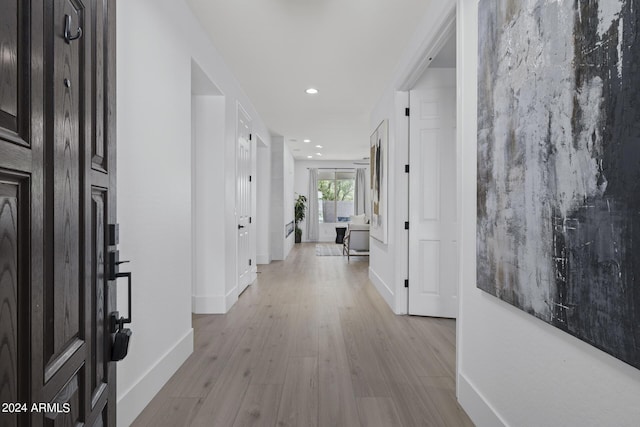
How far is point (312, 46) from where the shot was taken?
10.5 ft

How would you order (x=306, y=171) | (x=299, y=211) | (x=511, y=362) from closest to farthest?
1. (x=511, y=362)
2. (x=299, y=211)
3. (x=306, y=171)

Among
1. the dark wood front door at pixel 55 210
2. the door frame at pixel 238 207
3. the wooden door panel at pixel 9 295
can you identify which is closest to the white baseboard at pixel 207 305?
the door frame at pixel 238 207

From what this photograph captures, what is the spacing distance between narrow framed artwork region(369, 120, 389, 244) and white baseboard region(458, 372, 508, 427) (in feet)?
7.51

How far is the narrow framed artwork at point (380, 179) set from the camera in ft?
13.8

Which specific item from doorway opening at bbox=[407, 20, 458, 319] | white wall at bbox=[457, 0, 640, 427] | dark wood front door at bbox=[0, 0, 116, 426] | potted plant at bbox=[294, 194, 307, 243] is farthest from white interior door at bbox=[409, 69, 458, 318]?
potted plant at bbox=[294, 194, 307, 243]

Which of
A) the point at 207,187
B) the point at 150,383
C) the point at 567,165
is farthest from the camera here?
the point at 207,187

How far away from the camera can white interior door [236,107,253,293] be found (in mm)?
4328

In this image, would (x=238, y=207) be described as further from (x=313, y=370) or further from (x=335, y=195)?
(x=335, y=195)

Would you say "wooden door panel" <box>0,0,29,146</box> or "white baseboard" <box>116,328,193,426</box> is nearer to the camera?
"wooden door panel" <box>0,0,29,146</box>

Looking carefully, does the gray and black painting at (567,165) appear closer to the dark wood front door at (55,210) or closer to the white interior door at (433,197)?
the dark wood front door at (55,210)

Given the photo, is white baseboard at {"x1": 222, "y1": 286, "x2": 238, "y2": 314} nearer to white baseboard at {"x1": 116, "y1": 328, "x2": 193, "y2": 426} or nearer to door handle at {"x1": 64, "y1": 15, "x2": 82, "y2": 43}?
white baseboard at {"x1": 116, "y1": 328, "x2": 193, "y2": 426}

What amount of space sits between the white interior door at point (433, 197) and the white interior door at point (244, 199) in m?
2.00

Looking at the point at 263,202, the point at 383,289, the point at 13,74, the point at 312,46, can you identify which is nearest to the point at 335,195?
the point at 263,202

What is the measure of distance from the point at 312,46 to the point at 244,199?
7.13 ft
